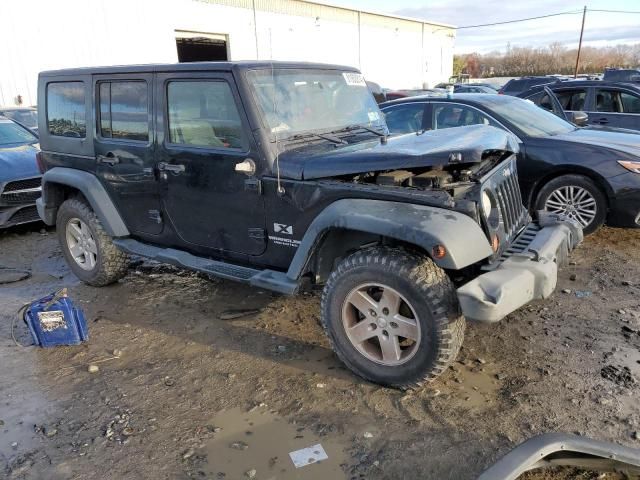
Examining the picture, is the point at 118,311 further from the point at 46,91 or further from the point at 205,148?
the point at 46,91

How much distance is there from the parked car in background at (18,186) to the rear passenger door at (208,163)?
146 inches

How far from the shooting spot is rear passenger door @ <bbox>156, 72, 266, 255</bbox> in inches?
145

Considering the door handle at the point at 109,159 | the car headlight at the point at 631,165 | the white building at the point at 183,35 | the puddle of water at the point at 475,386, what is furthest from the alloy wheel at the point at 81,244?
the white building at the point at 183,35

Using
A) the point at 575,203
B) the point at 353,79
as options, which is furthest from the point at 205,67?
the point at 575,203

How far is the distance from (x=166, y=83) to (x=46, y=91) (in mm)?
1809

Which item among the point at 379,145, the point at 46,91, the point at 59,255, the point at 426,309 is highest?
the point at 46,91

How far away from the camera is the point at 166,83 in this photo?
4012 millimetres

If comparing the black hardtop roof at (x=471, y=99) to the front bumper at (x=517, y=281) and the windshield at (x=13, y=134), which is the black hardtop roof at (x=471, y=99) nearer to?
the front bumper at (x=517, y=281)

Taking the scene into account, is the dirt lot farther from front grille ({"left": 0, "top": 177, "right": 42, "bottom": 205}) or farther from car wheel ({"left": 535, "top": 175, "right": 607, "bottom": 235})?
front grille ({"left": 0, "top": 177, "right": 42, "bottom": 205})

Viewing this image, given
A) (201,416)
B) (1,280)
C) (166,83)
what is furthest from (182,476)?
(1,280)

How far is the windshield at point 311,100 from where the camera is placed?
12.0ft

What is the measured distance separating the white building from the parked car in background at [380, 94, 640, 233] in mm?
4923

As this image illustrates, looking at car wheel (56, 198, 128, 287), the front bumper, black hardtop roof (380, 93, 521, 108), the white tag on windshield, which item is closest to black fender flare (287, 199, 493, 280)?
the front bumper

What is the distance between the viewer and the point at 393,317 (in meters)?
3.15
